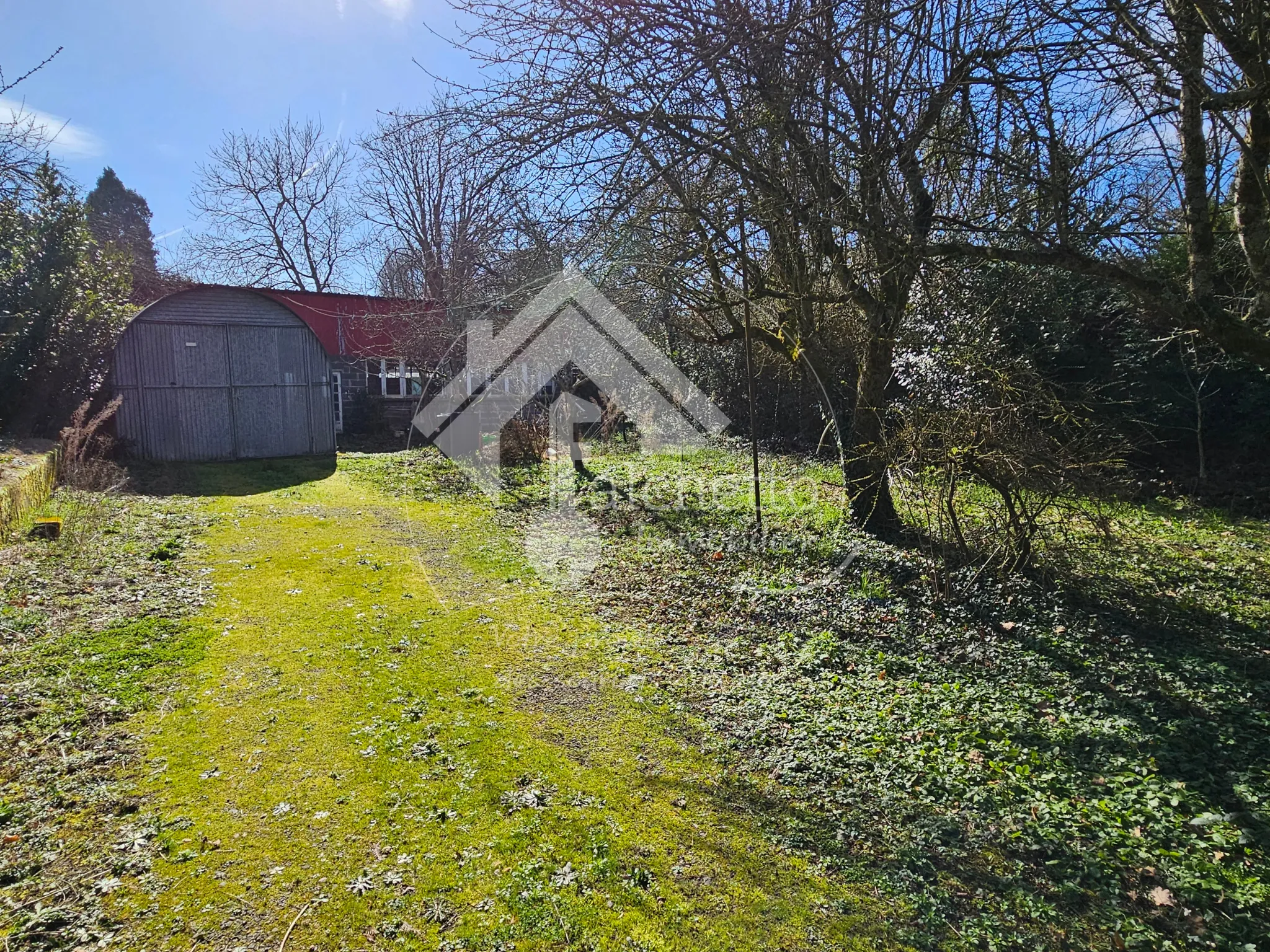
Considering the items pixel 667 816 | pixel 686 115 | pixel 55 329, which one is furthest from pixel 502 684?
pixel 55 329

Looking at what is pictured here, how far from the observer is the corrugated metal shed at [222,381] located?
12.3 metres

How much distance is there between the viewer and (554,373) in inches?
478

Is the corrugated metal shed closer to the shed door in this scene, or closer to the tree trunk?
the shed door

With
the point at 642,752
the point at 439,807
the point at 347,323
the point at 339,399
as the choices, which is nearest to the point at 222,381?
the point at 339,399

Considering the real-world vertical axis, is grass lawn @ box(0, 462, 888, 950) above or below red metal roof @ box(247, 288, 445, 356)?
below

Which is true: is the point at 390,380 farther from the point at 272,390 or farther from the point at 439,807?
the point at 439,807

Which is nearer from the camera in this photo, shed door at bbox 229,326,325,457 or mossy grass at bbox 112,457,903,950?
mossy grass at bbox 112,457,903,950

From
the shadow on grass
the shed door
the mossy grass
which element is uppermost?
the shed door

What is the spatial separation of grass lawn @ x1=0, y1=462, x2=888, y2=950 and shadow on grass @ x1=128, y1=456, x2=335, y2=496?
6.19 m

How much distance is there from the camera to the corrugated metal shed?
12.3 m

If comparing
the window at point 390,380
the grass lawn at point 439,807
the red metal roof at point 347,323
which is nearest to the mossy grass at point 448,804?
the grass lawn at point 439,807

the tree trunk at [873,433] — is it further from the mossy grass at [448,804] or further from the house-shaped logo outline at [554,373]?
the house-shaped logo outline at [554,373]

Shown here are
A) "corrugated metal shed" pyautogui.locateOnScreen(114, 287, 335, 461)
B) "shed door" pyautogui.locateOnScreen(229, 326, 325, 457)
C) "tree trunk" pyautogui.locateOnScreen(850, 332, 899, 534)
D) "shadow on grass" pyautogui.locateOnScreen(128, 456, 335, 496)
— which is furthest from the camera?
"shed door" pyautogui.locateOnScreen(229, 326, 325, 457)

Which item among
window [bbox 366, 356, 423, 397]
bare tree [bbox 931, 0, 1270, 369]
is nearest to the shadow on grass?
window [bbox 366, 356, 423, 397]
